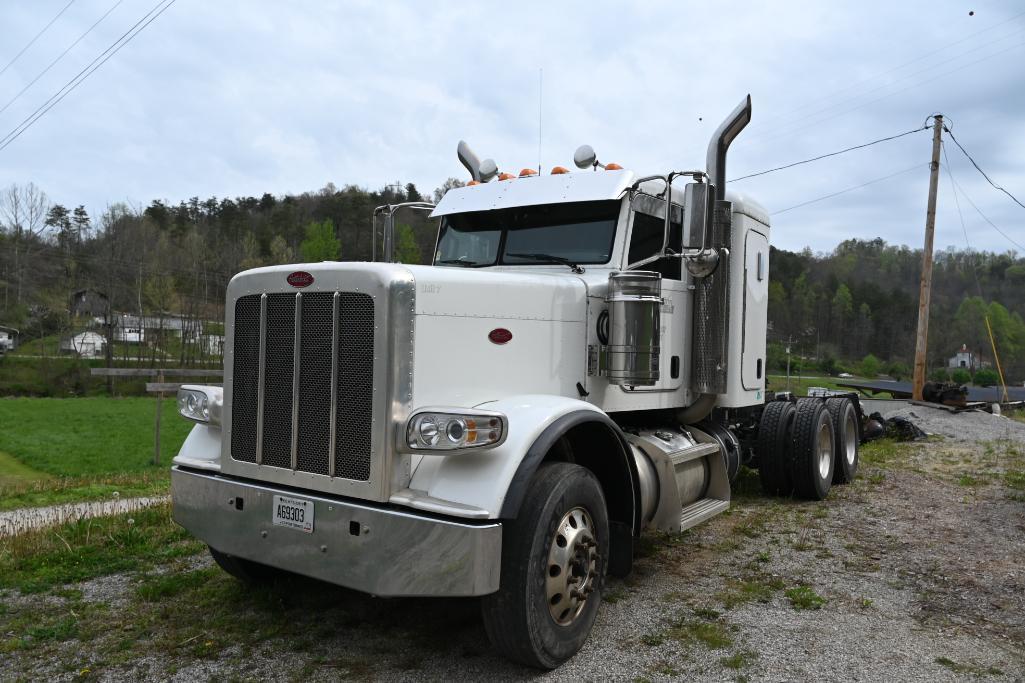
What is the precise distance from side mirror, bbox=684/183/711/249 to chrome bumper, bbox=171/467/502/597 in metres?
2.34

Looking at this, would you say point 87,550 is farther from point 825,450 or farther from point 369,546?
point 825,450

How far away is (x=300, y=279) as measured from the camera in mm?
3932

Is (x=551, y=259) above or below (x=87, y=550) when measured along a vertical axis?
above

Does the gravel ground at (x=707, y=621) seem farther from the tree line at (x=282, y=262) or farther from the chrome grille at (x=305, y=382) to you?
the tree line at (x=282, y=262)

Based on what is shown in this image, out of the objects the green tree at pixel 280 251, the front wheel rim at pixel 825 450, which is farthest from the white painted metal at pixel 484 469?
the green tree at pixel 280 251

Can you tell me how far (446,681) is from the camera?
3682mm

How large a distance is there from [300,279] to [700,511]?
3.40m

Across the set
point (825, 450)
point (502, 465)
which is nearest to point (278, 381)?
point (502, 465)

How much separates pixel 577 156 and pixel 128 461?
2139 centimetres

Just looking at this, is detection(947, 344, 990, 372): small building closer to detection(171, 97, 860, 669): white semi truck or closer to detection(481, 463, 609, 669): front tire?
detection(171, 97, 860, 669): white semi truck

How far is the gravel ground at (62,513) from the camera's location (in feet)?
22.8

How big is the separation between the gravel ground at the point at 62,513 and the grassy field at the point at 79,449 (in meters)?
0.89

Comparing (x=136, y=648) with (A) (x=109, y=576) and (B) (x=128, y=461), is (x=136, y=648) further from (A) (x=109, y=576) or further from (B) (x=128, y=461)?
(B) (x=128, y=461)

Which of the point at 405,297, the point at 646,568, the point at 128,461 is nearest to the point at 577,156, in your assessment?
the point at 405,297
